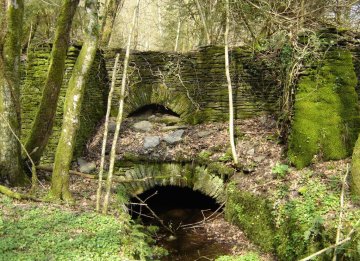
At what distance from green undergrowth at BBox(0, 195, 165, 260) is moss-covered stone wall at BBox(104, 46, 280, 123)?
4.73 metres

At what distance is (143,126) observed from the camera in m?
10.3

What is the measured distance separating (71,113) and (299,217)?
448 centimetres

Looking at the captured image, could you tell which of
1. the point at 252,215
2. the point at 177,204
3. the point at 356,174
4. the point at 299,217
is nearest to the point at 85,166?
the point at 177,204

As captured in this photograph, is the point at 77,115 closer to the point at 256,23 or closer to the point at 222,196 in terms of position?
the point at 222,196

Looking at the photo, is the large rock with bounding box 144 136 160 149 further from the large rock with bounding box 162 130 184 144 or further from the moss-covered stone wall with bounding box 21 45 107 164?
the moss-covered stone wall with bounding box 21 45 107 164

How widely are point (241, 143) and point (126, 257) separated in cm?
480

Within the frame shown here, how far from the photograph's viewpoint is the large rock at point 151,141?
30.8ft

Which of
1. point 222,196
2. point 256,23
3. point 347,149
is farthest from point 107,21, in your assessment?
point 347,149

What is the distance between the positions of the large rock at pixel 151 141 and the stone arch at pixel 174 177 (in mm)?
575

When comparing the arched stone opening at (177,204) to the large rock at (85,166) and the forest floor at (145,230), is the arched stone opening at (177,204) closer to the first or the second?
the forest floor at (145,230)

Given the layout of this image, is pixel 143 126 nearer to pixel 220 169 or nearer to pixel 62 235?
pixel 220 169

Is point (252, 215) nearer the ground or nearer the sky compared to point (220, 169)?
nearer the ground

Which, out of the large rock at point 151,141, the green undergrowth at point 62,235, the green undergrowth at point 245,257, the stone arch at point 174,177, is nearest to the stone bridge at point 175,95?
the stone arch at point 174,177

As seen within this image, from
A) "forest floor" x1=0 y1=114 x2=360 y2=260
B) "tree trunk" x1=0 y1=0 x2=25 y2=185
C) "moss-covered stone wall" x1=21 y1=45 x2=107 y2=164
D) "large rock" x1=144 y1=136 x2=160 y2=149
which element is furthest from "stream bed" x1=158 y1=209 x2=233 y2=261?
"tree trunk" x1=0 y1=0 x2=25 y2=185
